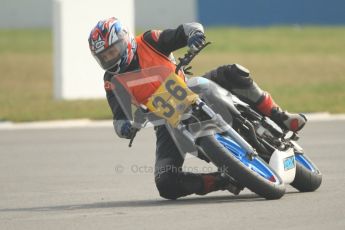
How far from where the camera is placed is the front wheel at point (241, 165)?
27.0ft

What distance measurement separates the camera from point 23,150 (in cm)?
1420

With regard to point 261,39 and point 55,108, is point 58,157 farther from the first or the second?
point 261,39

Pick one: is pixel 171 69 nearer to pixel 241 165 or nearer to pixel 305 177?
pixel 241 165

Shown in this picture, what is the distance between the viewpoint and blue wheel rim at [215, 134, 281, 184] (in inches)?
327

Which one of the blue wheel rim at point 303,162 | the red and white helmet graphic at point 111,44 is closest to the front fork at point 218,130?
the red and white helmet graphic at point 111,44

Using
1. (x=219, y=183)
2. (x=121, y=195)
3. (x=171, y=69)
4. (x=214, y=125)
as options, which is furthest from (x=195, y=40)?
(x=121, y=195)

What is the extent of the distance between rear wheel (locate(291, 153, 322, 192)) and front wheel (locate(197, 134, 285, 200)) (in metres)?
0.70

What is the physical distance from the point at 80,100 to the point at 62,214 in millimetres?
12564

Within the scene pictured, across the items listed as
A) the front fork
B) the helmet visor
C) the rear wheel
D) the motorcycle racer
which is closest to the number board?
the front fork

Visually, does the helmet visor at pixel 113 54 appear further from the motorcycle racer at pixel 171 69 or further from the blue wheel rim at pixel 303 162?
the blue wheel rim at pixel 303 162

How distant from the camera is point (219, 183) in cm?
877

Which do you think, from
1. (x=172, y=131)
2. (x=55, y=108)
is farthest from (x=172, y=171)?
(x=55, y=108)

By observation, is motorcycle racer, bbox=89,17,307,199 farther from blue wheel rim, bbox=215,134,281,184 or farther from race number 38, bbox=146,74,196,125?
blue wheel rim, bbox=215,134,281,184

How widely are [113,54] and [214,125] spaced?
1.05 metres
